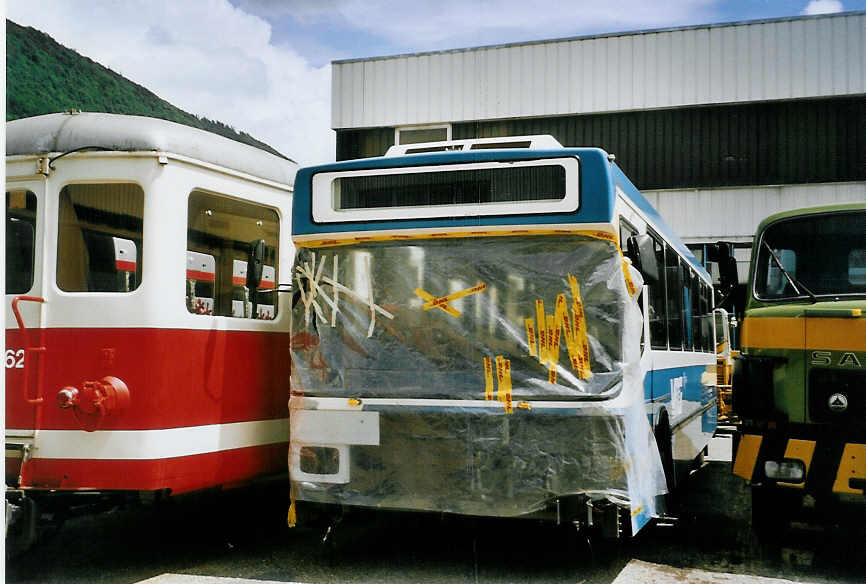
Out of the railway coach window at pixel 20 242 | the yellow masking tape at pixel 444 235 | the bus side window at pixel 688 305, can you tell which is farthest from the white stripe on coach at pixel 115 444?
the bus side window at pixel 688 305

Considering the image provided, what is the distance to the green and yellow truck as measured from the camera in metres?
6.60

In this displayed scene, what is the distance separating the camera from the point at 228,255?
684 cm

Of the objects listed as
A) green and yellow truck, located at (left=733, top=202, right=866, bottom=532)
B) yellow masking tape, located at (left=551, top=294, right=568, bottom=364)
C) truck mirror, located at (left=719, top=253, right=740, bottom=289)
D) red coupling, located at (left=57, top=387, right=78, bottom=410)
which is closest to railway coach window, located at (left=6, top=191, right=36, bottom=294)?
red coupling, located at (left=57, top=387, right=78, bottom=410)

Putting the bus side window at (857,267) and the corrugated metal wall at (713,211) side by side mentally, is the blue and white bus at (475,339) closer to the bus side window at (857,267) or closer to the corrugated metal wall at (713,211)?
the bus side window at (857,267)

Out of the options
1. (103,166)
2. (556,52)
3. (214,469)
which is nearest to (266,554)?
(214,469)

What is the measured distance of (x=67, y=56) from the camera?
639 centimetres

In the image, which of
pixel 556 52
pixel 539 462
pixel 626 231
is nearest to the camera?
pixel 539 462

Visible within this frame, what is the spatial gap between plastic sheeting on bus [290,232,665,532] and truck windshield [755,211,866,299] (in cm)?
203

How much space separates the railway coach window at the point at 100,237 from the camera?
6156mm

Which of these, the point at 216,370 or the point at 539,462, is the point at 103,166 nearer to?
the point at 216,370

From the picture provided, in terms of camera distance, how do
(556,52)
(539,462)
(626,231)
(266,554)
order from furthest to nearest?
(556,52), (266,554), (626,231), (539,462)

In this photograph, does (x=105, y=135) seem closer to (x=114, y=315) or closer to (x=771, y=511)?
(x=114, y=315)

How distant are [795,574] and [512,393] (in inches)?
95.8

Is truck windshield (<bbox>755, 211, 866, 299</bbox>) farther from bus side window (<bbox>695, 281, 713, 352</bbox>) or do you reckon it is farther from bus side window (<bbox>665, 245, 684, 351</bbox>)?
bus side window (<bbox>695, 281, 713, 352</bbox>)
